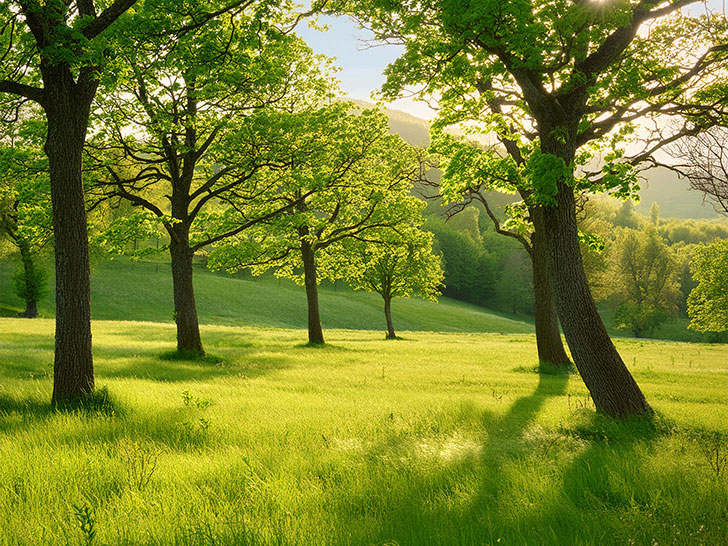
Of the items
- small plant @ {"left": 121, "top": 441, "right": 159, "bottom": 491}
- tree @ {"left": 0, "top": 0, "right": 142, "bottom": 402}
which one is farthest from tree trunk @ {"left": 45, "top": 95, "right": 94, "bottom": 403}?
small plant @ {"left": 121, "top": 441, "right": 159, "bottom": 491}

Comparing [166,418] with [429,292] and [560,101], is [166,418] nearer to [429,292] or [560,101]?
[560,101]

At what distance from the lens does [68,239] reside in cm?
765

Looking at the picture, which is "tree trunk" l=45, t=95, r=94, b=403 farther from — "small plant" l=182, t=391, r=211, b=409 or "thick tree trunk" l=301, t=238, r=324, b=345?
"thick tree trunk" l=301, t=238, r=324, b=345

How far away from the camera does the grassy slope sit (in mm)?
48719

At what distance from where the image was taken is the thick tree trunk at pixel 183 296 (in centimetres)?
1591

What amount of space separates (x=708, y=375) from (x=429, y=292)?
25.2 meters

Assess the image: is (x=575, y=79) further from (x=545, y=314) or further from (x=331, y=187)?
(x=331, y=187)

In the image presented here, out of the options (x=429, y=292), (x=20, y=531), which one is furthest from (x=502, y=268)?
(x=20, y=531)

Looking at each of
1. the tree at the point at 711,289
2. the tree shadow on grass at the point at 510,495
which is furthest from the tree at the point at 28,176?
the tree at the point at 711,289

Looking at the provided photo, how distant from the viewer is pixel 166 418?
→ 23.0 ft

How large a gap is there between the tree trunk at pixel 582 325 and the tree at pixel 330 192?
9306 mm

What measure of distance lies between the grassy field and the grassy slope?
41700mm

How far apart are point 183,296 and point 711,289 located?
51.4 metres

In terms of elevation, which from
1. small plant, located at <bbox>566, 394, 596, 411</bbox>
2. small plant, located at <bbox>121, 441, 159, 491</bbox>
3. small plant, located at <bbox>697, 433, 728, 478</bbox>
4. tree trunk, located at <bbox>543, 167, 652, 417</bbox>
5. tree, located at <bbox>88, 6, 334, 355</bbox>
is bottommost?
small plant, located at <bbox>566, 394, 596, 411</bbox>
